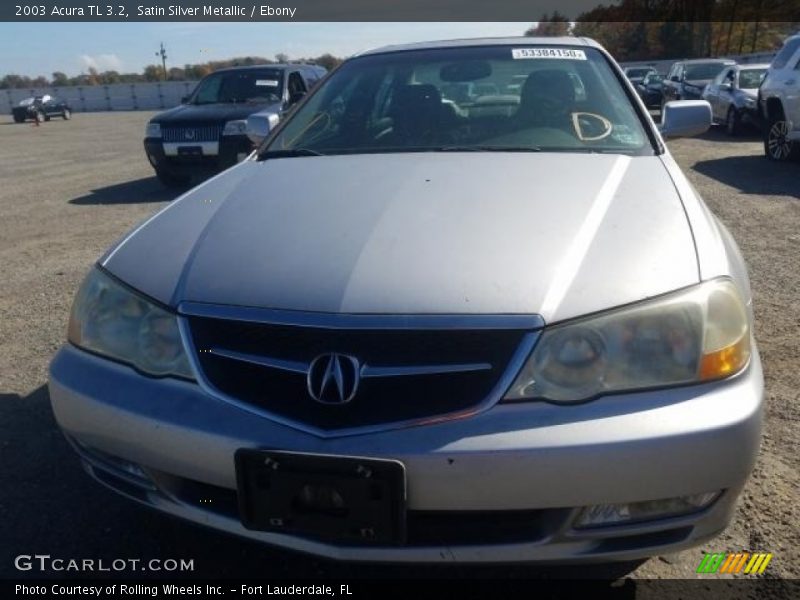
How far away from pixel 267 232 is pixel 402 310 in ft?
2.18

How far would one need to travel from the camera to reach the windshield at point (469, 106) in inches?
122

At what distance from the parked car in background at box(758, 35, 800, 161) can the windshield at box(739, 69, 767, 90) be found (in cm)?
412

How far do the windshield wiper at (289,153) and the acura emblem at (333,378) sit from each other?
1514 millimetres

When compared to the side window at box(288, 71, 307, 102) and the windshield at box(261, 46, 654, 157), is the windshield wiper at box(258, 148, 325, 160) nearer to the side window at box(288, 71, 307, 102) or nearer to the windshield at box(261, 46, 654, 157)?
the windshield at box(261, 46, 654, 157)

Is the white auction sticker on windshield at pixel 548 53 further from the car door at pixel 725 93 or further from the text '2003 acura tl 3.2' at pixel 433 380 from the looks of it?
the car door at pixel 725 93

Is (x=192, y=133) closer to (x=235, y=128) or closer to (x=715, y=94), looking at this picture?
(x=235, y=128)

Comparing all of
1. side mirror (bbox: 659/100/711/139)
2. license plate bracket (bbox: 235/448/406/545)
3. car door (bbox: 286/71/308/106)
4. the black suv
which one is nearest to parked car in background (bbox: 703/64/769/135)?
car door (bbox: 286/71/308/106)

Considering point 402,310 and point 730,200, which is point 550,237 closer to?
point 402,310

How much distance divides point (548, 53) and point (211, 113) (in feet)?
23.0

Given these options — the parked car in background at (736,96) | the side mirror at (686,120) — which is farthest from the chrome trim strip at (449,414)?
the parked car in background at (736,96)

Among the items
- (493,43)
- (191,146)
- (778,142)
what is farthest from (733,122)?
(493,43)

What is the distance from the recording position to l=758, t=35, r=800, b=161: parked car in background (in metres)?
10.3

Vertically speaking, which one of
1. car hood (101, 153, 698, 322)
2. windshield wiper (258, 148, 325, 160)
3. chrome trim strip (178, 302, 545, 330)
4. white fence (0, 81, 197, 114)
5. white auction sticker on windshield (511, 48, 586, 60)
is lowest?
white fence (0, 81, 197, 114)

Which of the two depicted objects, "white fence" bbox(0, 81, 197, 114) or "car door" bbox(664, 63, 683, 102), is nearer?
"car door" bbox(664, 63, 683, 102)
